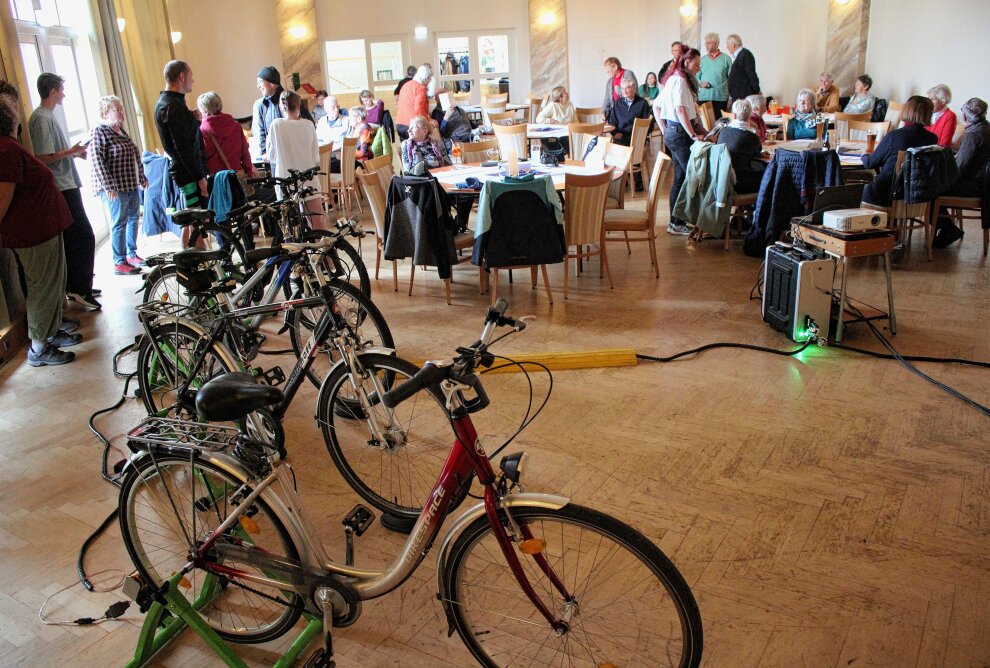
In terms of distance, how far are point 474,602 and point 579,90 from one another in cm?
1312

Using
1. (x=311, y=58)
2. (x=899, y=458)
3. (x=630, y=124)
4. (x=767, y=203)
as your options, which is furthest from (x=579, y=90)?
(x=899, y=458)

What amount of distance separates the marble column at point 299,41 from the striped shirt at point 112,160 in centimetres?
742

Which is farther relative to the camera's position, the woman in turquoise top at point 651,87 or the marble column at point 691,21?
the marble column at point 691,21

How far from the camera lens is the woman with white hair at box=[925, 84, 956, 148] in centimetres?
715

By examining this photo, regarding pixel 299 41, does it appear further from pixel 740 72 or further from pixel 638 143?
pixel 638 143

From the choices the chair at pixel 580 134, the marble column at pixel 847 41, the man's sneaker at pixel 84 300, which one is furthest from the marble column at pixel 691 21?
the man's sneaker at pixel 84 300

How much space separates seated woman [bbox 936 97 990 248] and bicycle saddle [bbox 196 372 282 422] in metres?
5.79

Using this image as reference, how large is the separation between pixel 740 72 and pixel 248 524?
10.1 metres

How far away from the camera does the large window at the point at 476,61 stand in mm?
14227

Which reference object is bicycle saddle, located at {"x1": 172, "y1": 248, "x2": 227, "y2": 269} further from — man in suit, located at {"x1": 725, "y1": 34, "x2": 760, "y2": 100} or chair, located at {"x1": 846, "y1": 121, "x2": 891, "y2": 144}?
man in suit, located at {"x1": 725, "y1": 34, "x2": 760, "y2": 100}

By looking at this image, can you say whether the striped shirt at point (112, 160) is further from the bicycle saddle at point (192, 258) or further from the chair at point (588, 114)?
the chair at point (588, 114)

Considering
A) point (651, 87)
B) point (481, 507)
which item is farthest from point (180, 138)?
point (651, 87)

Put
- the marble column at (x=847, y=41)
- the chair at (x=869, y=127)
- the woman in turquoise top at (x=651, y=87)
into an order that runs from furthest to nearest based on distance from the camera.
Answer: the woman in turquoise top at (x=651, y=87) → the marble column at (x=847, y=41) → the chair at (x=869, y=127)

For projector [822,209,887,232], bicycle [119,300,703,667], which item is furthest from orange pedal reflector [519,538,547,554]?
projector [822,209,887,232]
